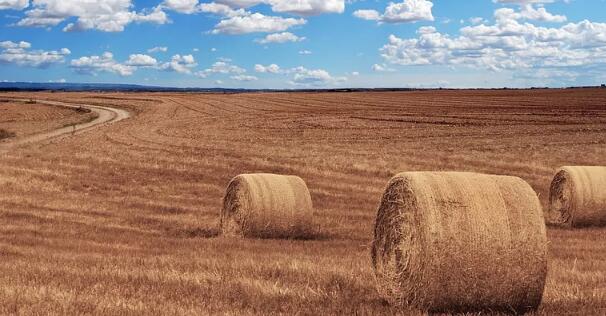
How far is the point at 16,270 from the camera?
968 centimetres

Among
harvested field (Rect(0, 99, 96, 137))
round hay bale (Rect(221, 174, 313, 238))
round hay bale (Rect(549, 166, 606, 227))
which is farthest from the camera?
harvested field (Rect(0, 99, 96, 137))

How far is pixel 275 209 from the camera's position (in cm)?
1508

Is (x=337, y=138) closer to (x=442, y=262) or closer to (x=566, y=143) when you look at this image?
(x=566, y=143)

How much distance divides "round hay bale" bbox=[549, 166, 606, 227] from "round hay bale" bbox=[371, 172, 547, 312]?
993cm

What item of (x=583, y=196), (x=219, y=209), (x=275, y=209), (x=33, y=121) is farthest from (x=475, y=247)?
(x=33, y=121)

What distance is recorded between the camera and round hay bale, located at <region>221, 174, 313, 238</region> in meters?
15.0

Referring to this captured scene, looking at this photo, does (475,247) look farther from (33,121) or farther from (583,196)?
(33,121)

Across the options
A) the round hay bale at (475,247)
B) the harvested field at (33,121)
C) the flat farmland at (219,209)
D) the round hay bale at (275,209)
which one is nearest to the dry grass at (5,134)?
the harvested field at (33,121)

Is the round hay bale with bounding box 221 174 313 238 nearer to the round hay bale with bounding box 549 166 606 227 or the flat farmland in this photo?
the flat farmland

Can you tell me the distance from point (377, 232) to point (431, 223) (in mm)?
1760

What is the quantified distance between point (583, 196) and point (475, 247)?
10.8 m

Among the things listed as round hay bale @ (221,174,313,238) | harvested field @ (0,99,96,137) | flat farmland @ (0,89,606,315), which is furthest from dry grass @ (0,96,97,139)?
round hay bale @ (221,174,313,238)

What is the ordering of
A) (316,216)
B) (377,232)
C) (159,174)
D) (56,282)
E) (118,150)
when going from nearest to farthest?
1. (56,282)
2. (377,232)
3. (316,216)
4. (159,174)
5. (118,150)

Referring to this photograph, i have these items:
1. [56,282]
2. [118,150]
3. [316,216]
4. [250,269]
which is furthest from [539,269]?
[118,150]
